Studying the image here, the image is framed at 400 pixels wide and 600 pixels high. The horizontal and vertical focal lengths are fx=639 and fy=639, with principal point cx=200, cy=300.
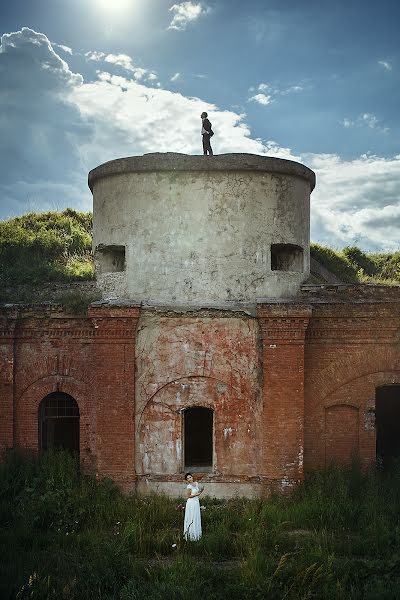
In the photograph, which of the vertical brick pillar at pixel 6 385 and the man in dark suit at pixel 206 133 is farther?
the man in dark suit at pixel 206 133

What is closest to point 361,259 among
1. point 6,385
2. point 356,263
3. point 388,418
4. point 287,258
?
point 356,263

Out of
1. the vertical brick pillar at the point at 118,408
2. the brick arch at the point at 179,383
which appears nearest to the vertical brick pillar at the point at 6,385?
the vertical brick pillar at the point at 118,408

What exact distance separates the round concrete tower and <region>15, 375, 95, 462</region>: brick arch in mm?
2020

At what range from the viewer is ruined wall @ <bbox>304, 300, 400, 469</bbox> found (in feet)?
38.7

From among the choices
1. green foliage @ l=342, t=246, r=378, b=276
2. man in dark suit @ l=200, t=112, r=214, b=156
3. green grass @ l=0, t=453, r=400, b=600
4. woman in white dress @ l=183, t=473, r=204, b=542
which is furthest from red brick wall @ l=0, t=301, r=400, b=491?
green foliage @ l=342, t=246, r=378, b=276

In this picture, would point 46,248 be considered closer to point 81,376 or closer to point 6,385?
point 6,385

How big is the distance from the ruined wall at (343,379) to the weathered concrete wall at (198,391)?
3.54 feet

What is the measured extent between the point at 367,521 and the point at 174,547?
314cm

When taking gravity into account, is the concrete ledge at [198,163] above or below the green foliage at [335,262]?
above

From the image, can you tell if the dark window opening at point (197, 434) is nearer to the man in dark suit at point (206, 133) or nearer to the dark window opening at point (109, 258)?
the dark window opening at point (109, 258)

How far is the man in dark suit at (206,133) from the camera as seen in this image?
43.2 ft

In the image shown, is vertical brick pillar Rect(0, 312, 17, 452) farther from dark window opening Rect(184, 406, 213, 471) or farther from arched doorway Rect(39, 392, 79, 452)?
dark window opening Rect(184, 406, 213, 471)

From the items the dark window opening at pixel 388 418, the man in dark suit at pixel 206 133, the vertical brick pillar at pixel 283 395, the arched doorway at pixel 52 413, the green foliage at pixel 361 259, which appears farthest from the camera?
the green foliage at pixel 361 259

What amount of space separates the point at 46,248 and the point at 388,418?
35.3 feet
